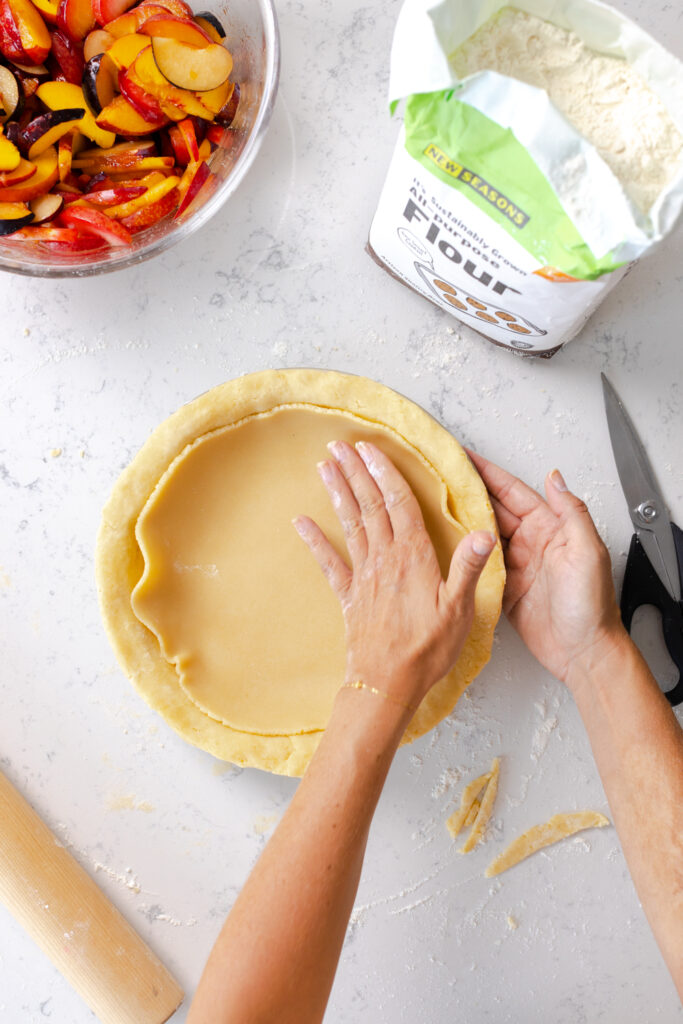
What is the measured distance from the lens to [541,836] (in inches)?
65.0

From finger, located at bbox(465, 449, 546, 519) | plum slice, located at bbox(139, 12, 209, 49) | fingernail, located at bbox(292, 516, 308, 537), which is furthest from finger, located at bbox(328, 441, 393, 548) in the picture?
plum slice, located at bbox(139, 12, 209, 49)

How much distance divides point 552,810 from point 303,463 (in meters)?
0.93

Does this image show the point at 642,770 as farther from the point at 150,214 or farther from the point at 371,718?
the point at 150,214

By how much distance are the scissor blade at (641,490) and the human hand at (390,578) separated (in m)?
0.48

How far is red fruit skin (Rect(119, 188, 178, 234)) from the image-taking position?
1.41 metres

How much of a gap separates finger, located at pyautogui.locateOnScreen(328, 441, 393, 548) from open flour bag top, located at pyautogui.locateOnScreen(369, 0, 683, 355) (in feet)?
1.40

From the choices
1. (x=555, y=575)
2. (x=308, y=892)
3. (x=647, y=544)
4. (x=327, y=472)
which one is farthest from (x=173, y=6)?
(x=308, y=892)

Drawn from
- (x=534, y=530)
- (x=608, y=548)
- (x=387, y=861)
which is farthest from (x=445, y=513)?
(x=387, y=861)

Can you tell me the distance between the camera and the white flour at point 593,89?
3.54ft

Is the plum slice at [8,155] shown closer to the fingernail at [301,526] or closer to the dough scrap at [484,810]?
the fingernail at [301,526]

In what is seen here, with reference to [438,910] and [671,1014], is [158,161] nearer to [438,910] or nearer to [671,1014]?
[438,910]

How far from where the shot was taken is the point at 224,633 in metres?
1.52

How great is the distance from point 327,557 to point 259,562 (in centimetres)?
14

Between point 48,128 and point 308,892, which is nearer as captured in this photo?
point 308,892
